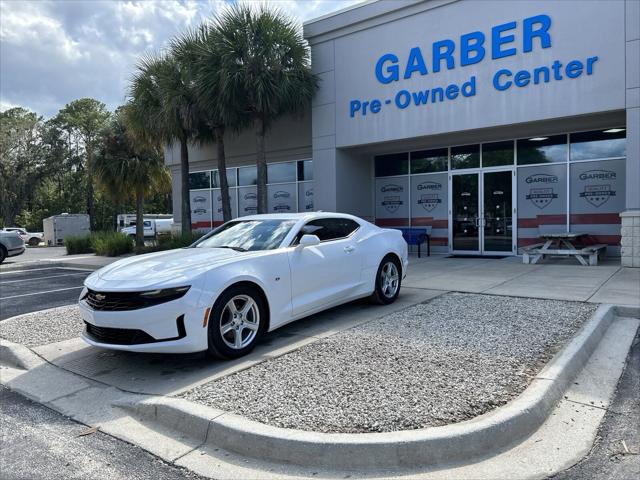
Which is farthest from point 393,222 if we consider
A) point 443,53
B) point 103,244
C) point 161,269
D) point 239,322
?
point 161,269

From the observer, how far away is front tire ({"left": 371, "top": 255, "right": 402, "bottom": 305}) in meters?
7.13

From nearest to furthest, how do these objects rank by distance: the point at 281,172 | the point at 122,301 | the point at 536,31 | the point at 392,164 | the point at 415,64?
the point at 122,301 < the point at 536,31 < the point at 415,64 < the point at 392,164 < the point at 281,172

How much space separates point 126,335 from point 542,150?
1264 centimetres

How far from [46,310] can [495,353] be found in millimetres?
6876

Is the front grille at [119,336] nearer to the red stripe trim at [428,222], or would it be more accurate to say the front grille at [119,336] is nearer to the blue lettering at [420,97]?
the blue lettering at [420,97]

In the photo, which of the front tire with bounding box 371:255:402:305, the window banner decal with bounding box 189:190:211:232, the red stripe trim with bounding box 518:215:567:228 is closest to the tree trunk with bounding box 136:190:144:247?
the window banner decal with bounding box 189:190:211:232

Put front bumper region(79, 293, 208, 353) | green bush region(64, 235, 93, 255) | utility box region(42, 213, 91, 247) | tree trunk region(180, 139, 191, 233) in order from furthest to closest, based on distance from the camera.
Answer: utility box region(42, 213, 91, 247), green bush region(64, 235, 93, 255), tree trunk region(180, 139, 191, 233), front bumper region(79, 293, 208, 353)

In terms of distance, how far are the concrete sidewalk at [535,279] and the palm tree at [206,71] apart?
6.98m

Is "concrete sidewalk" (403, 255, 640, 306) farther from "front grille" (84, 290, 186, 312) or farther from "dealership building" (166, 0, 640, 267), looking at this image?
"front grille" (84, 290, 186, 312)

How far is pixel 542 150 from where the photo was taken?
541 inches

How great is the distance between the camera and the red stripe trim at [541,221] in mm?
13547

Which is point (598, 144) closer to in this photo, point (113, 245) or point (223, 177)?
point (223, 177)

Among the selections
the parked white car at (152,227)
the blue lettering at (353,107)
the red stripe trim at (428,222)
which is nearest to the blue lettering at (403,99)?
the blue lettering at (353,107)

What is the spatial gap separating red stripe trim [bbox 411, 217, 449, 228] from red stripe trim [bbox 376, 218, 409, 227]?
10.0 inches
